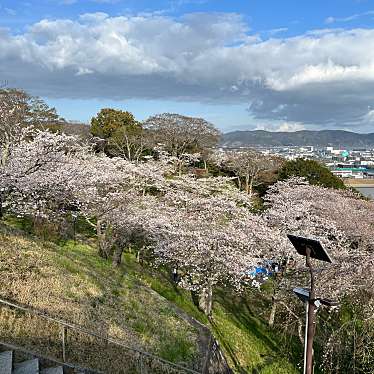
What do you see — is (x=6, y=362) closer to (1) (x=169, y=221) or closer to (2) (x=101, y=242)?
(1) (x=169, y=221)

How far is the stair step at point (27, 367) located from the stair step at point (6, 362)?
19 centimetres

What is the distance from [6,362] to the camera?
6.27 m

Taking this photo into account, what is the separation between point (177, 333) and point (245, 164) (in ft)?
107

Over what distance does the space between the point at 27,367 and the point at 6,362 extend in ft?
1.16

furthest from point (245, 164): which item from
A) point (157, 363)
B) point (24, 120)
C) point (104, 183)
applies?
point (157, 363)

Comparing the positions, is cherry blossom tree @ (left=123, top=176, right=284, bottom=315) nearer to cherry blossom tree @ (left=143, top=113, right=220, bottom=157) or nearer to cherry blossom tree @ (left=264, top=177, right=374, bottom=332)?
cherry blossom tree @ (left=264, top=177, right=374, bottom=332)

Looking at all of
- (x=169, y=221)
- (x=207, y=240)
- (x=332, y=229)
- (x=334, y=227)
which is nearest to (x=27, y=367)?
(x=207, y=240)

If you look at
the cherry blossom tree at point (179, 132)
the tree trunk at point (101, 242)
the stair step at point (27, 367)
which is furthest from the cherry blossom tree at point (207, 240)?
the cherry blossom tree at point (179, 132)

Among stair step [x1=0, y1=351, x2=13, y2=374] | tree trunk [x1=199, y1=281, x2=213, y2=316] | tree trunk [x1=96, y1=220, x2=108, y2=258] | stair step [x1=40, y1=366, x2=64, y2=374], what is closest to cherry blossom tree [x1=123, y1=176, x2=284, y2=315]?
tree trunk [x1=199, y1=281, x2=213, y2=316]

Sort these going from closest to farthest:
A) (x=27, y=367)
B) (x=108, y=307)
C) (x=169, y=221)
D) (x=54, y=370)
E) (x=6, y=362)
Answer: (x=6, y=362) < (x=27, y=367) < (x=54, y=370) < (x=108, y=307) < (x=169, y=221)

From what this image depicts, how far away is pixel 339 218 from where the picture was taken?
25.5m

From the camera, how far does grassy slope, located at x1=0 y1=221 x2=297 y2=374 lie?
8.95 m

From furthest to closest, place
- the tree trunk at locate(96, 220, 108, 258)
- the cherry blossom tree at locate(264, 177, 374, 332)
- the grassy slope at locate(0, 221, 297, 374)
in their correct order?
the tree trunk at locate(96, 220, 108, 258), the cherry blossom tree at locate(264, 177, 374, 332), the grassy slope at locate(0, 221, 297, 374)

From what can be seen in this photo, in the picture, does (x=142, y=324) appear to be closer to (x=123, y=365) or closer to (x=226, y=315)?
(x=123, y=365)
